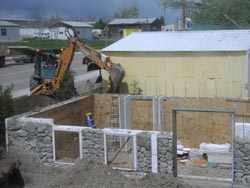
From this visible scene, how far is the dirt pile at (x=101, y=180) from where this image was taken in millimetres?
11250

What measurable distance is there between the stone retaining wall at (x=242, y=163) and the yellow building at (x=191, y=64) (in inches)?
317

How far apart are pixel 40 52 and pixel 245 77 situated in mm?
9497

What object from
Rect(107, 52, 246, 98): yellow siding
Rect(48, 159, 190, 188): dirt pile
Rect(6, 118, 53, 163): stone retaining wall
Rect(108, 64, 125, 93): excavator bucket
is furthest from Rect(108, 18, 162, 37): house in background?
Rect(48, 159, 190, 188): dirt pile

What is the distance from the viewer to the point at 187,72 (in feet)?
69.5

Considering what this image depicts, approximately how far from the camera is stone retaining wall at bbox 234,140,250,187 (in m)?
12.3

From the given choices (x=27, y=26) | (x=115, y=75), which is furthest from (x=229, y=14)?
(x=27, y=26)

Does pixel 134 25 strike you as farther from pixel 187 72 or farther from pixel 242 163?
pixel 242 163

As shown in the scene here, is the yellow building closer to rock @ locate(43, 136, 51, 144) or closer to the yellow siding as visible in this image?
the yellow siding

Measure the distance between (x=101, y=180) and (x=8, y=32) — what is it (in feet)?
228

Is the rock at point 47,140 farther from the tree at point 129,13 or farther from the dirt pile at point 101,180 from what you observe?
the tree at point 129,13

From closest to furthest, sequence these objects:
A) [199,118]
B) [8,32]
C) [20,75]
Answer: [199,118] < [20,75] < [8,32]

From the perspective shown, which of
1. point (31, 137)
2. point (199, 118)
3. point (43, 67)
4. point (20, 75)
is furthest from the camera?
point (20, 75)

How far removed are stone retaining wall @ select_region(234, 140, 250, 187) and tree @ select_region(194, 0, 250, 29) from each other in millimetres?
25841

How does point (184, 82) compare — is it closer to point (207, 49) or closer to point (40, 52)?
point (207, 49)
